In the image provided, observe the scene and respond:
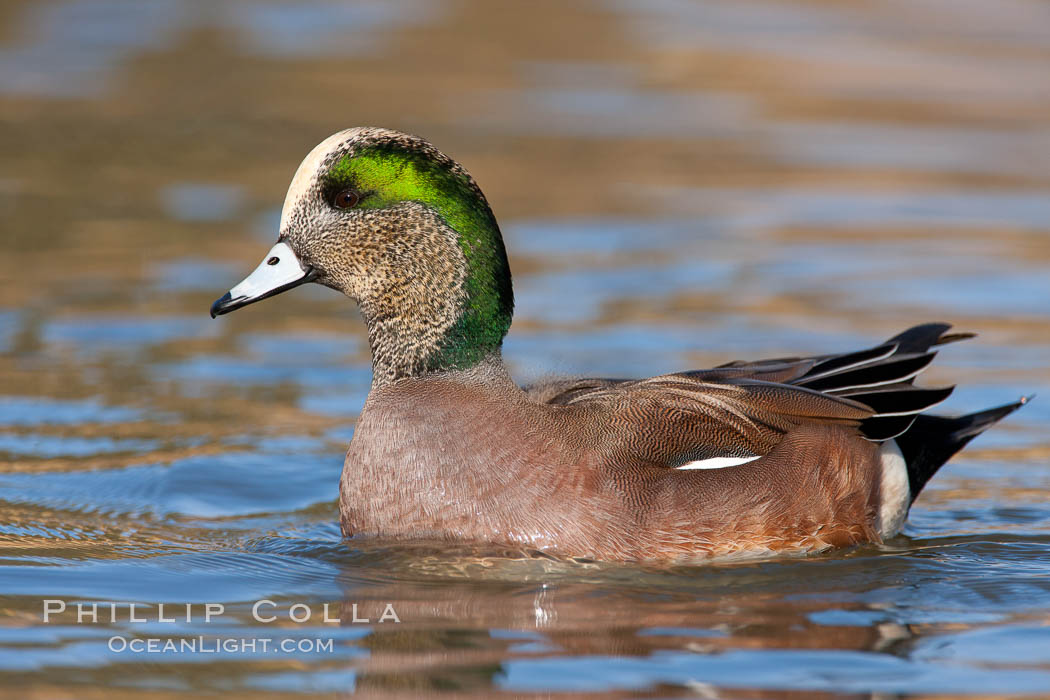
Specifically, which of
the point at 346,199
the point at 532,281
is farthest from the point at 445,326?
the point at 532,281

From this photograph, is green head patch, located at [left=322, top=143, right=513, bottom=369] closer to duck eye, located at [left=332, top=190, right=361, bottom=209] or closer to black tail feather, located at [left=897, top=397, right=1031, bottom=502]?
duck eye, located at [left=332, top=190, right=361, bottom=209]

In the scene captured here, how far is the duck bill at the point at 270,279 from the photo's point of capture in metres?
5.75

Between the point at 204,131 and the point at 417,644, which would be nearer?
the point at 417,644

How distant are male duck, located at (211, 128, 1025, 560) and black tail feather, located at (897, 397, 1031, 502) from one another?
19 cm

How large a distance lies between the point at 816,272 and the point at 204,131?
5695 mm

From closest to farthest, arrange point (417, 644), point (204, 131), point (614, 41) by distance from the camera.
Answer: point (417, 644) < point (204, 131) < point (614, 41)

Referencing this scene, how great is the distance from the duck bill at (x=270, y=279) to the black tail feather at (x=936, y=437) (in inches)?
96.1

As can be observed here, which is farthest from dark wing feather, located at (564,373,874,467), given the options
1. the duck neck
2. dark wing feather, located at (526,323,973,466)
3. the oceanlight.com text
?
the oceanlight.com text

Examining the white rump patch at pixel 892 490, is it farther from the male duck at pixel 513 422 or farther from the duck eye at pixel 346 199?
the duck eye at pixel 346 199

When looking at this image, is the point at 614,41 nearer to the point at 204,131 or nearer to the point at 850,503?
the point at 204,131

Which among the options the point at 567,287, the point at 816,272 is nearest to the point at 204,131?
the point at 567,287

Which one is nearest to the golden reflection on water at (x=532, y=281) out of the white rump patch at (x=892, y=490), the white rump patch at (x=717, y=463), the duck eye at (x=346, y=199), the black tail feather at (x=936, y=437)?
the white rump patch at (x=892, y=490)

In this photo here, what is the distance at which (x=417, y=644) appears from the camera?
4.82m

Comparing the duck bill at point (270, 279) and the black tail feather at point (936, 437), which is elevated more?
the duck bill at point (270, 279)
